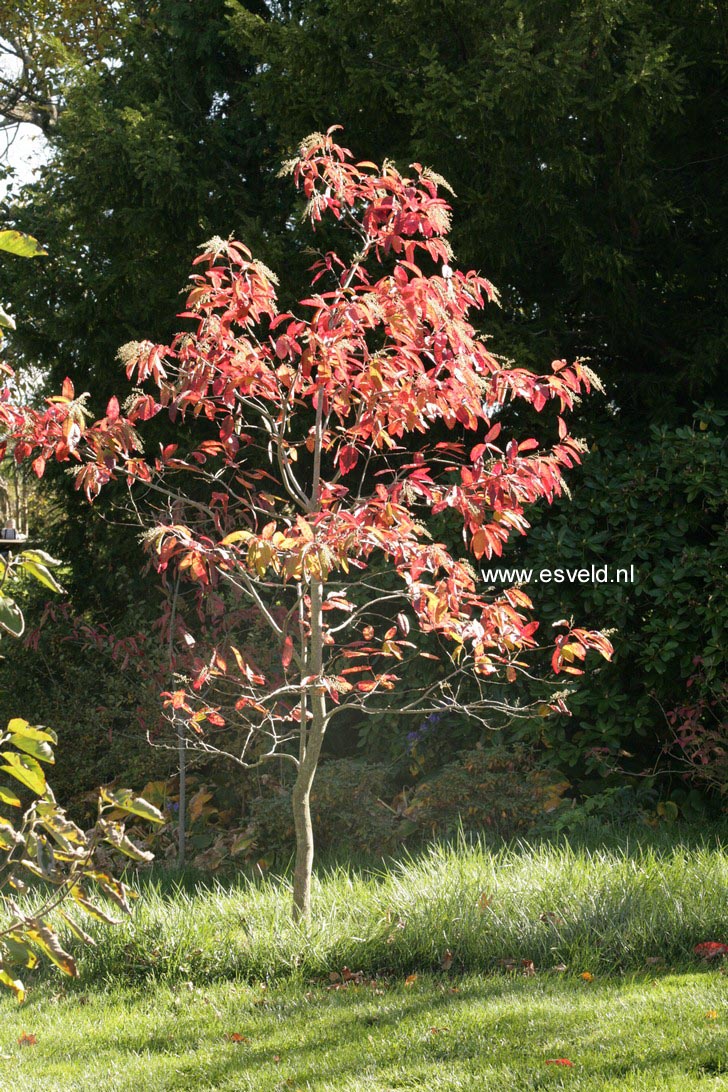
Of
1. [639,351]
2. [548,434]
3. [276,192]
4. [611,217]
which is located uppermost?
[276,192]

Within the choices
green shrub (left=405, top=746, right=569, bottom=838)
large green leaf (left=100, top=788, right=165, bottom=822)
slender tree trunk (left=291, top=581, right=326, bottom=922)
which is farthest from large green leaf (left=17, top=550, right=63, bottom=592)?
green shrub (left=405, top=746, right=569, bottom=838)

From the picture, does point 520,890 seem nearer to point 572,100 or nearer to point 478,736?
point 478,736

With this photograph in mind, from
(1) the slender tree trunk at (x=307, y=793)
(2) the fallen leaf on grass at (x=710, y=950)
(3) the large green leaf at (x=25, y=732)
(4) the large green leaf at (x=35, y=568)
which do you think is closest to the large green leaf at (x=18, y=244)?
(4) the large green leaf at (x=35, y=568)

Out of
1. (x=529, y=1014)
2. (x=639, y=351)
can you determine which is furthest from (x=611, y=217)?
(x=529, y=1014)

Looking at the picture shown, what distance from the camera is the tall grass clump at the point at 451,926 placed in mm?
3768

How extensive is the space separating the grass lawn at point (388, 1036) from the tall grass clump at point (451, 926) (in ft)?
0.43

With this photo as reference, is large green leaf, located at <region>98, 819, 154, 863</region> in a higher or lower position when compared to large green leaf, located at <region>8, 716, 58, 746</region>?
lower

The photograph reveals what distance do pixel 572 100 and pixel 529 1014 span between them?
167 inches

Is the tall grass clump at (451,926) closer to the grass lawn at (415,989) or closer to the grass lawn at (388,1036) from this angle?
the grass lawn at (415,989)

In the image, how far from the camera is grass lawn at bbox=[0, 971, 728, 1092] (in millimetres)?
2865

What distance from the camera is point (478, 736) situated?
6176 millimetres

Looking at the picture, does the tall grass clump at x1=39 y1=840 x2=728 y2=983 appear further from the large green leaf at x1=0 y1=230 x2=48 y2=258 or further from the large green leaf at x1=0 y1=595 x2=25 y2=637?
the large green leaf at x1=0 y1=230 x2=48 y2=258

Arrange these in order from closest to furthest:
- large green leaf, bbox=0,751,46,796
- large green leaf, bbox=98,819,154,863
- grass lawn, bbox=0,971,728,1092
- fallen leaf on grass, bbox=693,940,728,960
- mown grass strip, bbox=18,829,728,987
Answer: large green leaf, bbox=0,751,46,796 → large green leaf, bbox=98,819,154,863 → grass lawn, bbox=0,971,728,1092 → fallen leaf on grass, bbox=693,940,728,960 → mown grass strip, bbox=18,829,728,987

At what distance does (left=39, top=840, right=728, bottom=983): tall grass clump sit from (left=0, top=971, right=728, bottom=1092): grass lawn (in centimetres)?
13
